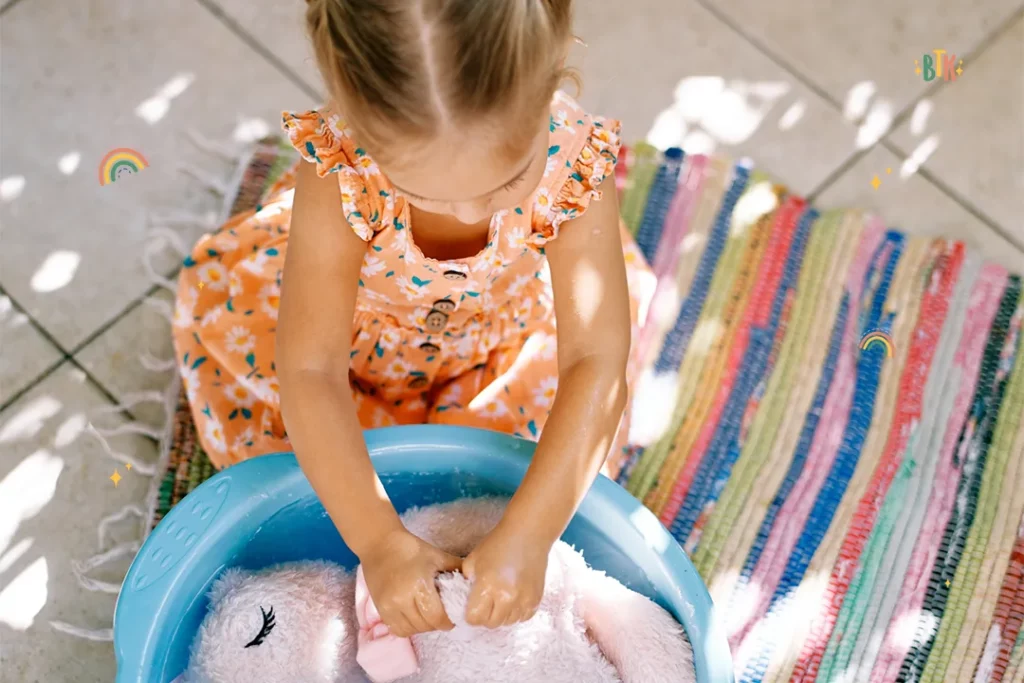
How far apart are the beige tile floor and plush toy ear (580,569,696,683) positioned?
1.78ft

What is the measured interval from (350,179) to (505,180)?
18 centimetres

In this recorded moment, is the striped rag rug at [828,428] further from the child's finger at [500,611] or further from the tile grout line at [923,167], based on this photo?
the child's finger at [500,611]

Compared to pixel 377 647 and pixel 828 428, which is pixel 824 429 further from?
pixel 377 647

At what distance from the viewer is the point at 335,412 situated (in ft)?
2.64

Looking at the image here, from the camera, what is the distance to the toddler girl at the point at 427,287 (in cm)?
57

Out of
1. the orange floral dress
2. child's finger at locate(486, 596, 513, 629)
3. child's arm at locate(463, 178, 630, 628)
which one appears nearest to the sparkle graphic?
the orange floral dress

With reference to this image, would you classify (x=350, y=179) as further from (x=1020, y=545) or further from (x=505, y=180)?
(x=1020, y=545)

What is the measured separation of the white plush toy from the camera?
85cm

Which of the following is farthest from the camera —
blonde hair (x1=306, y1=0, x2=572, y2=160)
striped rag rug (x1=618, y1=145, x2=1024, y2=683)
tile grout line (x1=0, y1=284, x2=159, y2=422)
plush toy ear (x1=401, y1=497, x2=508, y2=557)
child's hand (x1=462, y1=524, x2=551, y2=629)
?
tile grout line (x1=0, y1=284, x2=159, y2=422)

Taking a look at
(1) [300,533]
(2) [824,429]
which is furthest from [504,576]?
(2) [824,429]

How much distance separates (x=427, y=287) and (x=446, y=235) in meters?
0.06

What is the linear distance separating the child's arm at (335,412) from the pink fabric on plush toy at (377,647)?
49mm

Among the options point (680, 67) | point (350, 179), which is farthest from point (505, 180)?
point (680, 67)

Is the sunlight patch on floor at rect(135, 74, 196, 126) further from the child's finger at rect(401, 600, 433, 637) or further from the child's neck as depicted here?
the child's finger at rect(401, 600, 433, 637)
